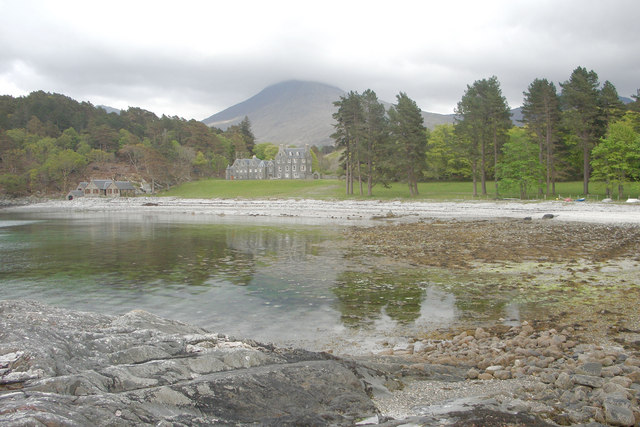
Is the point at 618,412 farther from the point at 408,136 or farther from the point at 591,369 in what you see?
the point at 408,136

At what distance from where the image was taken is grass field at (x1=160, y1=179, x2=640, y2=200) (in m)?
59.0

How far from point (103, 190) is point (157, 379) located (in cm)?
10758

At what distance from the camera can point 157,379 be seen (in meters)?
5.08

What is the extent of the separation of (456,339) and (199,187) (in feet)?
325

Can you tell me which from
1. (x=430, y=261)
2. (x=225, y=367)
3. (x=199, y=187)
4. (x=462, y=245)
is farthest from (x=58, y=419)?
(x=199, y=187)

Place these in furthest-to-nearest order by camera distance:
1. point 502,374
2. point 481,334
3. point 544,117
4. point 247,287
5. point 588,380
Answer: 1. point 544,117
2. point 247,287
3. point 481,334
4. point 502,374
5. point 588,380

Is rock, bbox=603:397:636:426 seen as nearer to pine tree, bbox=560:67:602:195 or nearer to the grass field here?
the grass field

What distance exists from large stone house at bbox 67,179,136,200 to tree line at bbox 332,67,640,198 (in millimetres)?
58573

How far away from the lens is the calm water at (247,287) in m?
10.8

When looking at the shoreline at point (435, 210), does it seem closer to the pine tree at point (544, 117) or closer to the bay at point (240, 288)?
the pine tree at point (544, 117)

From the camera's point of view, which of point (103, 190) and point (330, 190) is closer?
point (330, 190)

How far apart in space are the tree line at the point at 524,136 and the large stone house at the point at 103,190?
58573 millimetres

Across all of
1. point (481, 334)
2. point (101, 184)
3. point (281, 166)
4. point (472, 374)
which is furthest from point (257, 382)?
point (281, 166)

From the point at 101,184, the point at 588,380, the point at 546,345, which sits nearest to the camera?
the point at 588,380
